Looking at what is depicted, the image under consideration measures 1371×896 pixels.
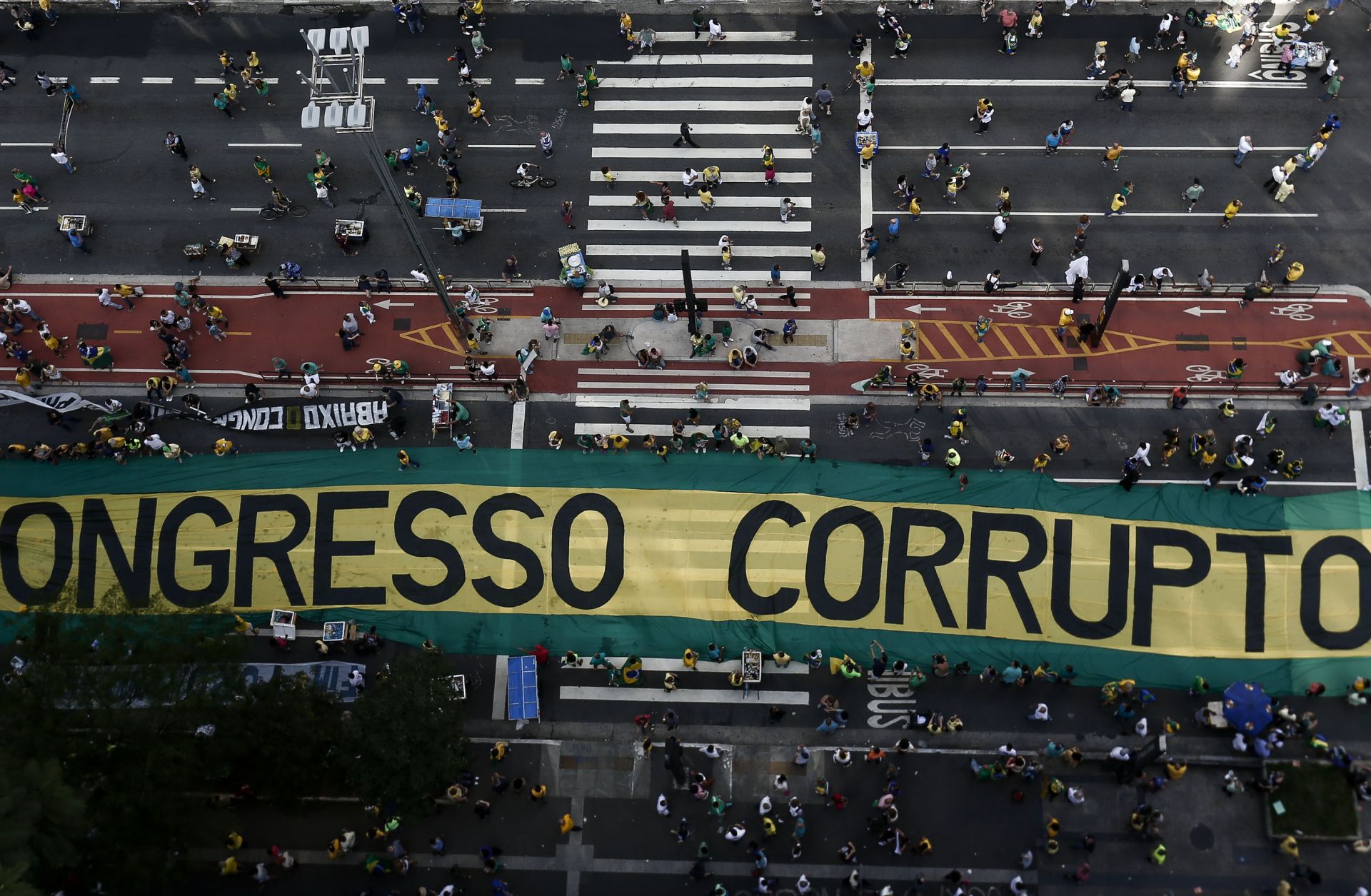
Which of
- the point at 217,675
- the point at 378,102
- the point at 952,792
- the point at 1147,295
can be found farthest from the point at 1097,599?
the point at 378,102

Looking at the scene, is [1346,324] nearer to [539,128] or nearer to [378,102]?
[539,128]

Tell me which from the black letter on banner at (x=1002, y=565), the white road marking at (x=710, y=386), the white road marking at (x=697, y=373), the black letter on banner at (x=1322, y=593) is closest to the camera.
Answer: the black letter on banner at (x=1322, y=593)

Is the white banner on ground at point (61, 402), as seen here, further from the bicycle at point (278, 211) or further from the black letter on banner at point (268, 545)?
A: the bicycle at point (278, 211)

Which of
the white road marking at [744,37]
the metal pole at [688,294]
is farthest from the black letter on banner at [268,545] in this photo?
the white road marking at [744,37]

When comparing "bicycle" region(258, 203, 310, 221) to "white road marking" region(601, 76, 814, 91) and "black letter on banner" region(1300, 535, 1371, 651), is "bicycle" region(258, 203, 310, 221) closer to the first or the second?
"white road marking" region(601, 76, 814, 91)

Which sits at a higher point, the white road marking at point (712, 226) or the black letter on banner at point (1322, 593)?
the white road marking at point (712, 226)
